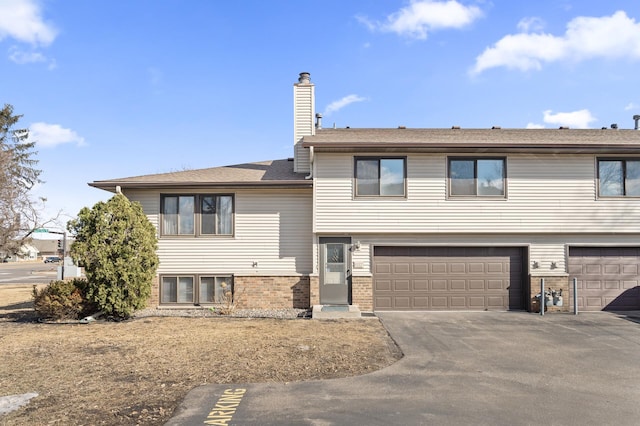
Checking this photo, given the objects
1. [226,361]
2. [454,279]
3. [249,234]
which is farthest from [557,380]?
[249,234]

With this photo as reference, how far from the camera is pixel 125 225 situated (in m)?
10.2

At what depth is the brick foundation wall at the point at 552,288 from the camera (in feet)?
37.4

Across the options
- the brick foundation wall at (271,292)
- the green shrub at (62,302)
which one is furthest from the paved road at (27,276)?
the brick foundation wall at (271,292)

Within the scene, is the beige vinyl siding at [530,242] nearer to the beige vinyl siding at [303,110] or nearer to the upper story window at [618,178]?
the upper story window at [618,178]

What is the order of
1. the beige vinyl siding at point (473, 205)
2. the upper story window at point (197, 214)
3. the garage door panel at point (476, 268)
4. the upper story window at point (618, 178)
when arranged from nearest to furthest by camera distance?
the beige vinyl siding at point (473, 205) → the upper story window at point (618, 178) → the garage door panel at point (476, 268) → the upper story window at point (197, 214)

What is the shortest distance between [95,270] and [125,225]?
1.31 meters

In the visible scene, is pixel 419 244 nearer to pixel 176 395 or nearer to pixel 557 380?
pixel 557 380

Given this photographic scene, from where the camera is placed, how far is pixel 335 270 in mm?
11617

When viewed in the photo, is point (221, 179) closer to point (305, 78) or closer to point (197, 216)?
point (197, 216)

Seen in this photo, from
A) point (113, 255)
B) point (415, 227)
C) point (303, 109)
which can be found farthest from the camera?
point (303, 109)

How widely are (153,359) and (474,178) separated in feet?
31.1

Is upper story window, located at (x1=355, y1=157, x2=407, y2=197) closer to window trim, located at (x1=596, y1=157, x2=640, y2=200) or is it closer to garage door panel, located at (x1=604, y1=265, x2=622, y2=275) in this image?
window trim, located at (x1=596, y1=157, x2=640, y2=200)

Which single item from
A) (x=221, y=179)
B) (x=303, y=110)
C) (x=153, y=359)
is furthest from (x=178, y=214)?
(x=153, y=359)

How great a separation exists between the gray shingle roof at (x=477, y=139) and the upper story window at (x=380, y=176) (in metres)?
0.57
